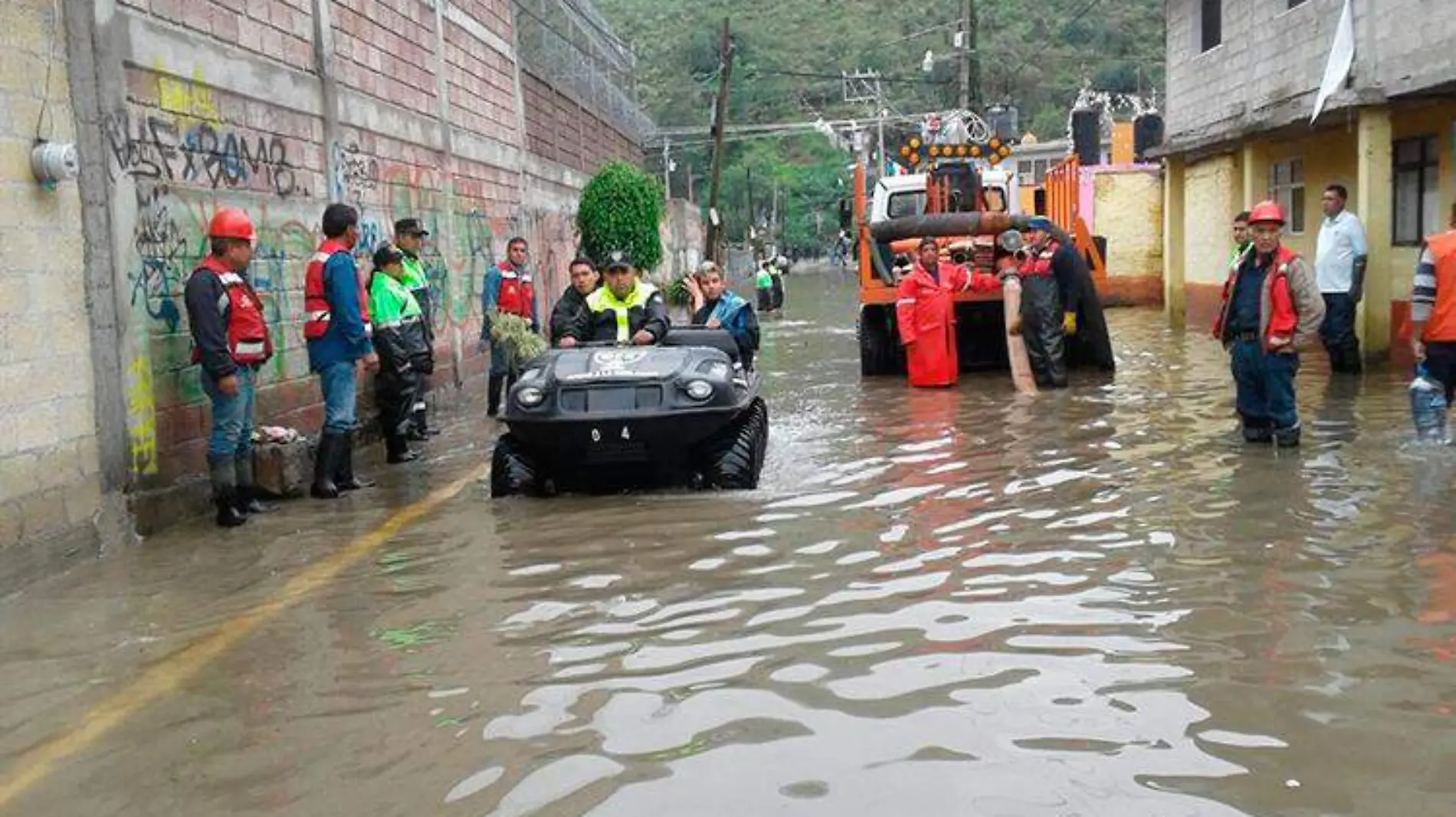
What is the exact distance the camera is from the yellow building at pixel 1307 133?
46.1 feet

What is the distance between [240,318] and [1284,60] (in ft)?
46.4

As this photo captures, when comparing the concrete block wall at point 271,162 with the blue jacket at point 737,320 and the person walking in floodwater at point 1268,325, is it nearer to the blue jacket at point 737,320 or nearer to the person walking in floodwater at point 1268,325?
the blue jacket at point 737,320

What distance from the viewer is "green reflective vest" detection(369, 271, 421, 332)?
10180mm

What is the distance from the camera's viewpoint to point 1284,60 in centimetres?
1744

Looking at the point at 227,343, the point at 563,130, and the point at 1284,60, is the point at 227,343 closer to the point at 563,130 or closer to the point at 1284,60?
the point at 1284,60

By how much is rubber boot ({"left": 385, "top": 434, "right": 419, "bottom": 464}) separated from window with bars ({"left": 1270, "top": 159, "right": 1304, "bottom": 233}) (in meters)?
12.7

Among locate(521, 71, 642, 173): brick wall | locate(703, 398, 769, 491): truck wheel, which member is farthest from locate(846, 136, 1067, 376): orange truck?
locate(703, 398, 769, 491): truck wheel

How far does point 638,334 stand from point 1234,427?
454 centimetres

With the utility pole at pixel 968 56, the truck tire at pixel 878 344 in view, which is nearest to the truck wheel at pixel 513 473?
the truck tire at pixel 878 344

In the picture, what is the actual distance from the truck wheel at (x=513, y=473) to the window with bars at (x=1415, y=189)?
1035 cm

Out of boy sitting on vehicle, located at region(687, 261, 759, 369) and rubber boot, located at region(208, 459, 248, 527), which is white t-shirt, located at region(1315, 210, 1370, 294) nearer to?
boy sitting on vehicle, located at region(687, 261, 759, 369)

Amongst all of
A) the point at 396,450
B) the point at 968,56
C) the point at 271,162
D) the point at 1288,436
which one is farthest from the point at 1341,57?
→ the point at 968,56

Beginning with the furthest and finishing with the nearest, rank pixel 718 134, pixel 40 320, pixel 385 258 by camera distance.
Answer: pixel 718 134
pixel 385 258
pixel 40 320

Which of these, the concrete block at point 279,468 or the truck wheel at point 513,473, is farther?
the concrete block at point 279,468
